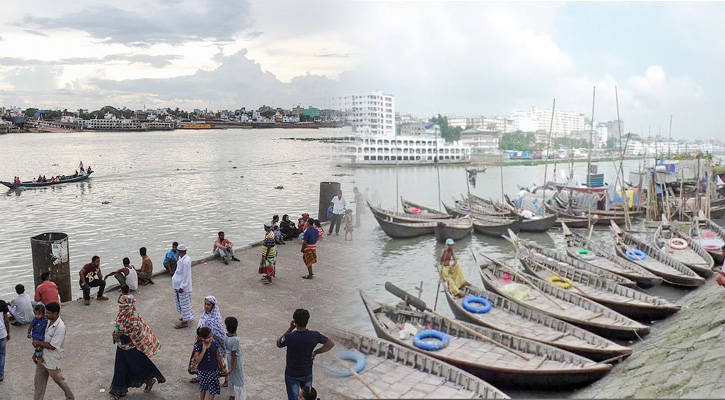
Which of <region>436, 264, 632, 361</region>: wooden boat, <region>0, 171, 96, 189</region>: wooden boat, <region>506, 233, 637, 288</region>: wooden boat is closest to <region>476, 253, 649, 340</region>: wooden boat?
<region>436, 264, 632, 361</region>: wooden boat

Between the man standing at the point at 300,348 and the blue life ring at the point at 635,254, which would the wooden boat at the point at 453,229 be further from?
the man standing at the point at 300,348

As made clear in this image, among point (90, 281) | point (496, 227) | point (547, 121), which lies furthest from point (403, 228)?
point (547, 121)

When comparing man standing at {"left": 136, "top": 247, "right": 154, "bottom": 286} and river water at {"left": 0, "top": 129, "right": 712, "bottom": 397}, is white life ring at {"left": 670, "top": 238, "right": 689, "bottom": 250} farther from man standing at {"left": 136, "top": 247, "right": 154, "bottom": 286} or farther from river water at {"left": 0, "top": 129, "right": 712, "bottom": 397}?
man standing at {"left": 136, "top": 247, "right": 154, "bottom": 286}

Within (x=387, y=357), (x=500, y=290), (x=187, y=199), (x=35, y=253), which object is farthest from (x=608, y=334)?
(x=187, y=199)

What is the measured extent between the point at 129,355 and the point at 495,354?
3.15m

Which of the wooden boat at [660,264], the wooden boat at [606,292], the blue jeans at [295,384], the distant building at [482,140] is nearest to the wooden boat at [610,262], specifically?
the wooden boat at [660,264]

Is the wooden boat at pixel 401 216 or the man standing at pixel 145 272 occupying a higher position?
the man standing at pixel 145 272

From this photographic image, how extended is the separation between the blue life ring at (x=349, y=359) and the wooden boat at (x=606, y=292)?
4269 millimetres

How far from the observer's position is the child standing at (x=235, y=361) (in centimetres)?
373

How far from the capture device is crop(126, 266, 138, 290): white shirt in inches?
233

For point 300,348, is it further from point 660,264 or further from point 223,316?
point 660,264

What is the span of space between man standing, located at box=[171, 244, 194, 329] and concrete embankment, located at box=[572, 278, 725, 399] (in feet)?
11.8

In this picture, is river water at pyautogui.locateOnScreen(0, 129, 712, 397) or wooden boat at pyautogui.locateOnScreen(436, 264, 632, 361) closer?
wooden boat at pyautogui.locateOnScreen(436, 264, 632, 361)

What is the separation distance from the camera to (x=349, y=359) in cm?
447
